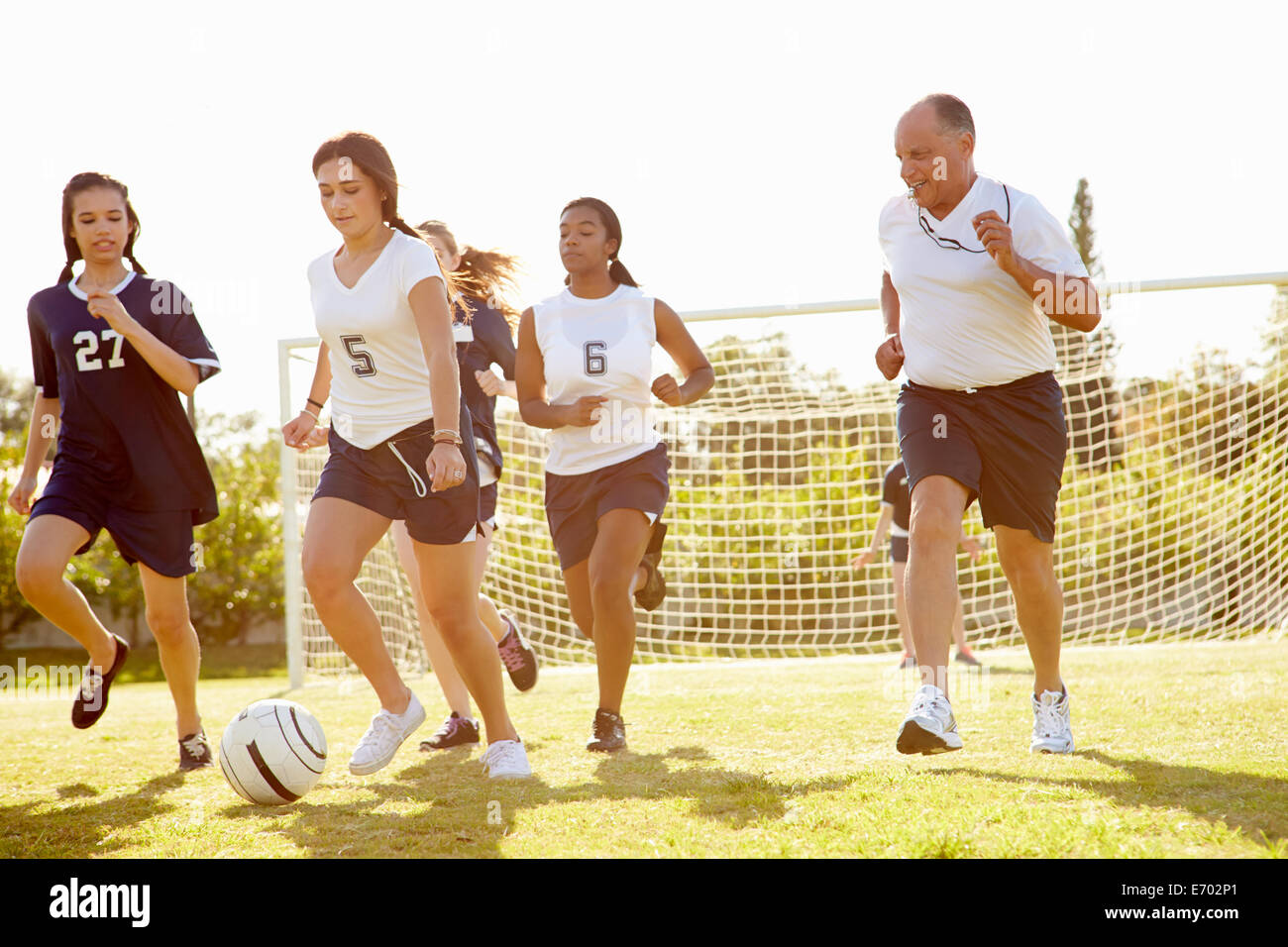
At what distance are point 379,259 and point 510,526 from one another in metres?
7.50

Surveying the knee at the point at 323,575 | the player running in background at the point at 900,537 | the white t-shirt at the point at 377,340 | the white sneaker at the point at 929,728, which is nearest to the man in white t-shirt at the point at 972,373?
the white sneaker at the point at 929,728

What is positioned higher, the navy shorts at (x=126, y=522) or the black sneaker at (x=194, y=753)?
the navy shorts at (x=126, y=522)

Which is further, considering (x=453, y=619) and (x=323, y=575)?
(x=453, y=619)

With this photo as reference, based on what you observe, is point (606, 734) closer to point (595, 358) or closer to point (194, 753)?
point (595, 358)

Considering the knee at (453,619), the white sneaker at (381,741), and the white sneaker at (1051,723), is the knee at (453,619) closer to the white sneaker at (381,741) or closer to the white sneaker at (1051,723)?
the white sneaker at (381,741)

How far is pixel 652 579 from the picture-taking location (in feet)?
16.7

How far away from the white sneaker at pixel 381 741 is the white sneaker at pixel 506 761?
0.96 feet

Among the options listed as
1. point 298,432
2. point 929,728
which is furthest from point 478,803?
point 298,432

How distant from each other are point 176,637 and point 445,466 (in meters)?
1.65

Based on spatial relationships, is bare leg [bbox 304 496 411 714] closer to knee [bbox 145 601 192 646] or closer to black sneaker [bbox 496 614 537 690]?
knee [bbox 145 601 192 646]

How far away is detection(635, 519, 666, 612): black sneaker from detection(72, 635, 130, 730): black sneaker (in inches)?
82.5

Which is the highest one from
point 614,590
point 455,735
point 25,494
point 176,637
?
point 25,494

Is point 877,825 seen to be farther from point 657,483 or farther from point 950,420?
point 657,483

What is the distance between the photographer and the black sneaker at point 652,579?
5031mm
